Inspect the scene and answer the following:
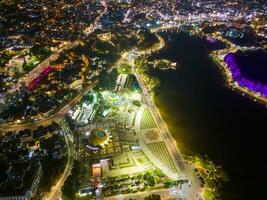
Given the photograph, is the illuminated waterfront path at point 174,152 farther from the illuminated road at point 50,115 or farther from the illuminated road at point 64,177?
the illuminated road at point 64,177

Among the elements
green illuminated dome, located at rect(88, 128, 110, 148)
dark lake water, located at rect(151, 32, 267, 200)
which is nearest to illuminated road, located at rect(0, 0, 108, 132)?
green illuminated dome, located at rect(88, 128, 110, 148)

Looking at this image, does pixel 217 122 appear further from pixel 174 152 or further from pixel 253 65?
pixel 253 65

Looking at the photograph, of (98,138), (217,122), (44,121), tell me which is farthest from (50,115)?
(217,122)

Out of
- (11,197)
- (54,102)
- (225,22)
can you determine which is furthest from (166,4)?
(11,197)

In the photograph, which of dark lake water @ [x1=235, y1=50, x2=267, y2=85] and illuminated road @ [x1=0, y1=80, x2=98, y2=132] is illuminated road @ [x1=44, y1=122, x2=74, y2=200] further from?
dark lake water @ [x1=235, y1=50, x2=267, y2=85]

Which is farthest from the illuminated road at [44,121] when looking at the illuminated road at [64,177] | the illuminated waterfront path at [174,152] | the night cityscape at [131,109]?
the illuminated waterfront path at [174,152]

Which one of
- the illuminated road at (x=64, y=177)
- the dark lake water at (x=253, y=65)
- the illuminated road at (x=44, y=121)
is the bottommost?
the illuminated road at (x=64, y=177)
